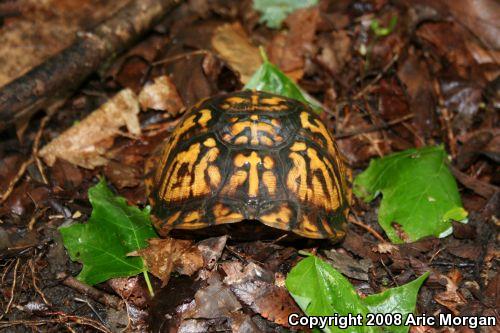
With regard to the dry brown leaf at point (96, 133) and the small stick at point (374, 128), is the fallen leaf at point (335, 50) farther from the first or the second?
the dry brown leaf at point (96, 133)

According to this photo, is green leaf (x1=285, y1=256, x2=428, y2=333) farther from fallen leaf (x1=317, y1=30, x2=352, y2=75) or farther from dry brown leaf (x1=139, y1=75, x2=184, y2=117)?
fallen leaf (x1=317, y1=30, x2=352, y2=75)

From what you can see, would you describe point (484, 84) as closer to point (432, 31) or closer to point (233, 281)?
point (432, 31)

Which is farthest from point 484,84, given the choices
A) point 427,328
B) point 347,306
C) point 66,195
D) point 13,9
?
point 13,9

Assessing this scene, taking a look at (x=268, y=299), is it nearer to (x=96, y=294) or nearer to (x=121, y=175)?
Result: (x=96, y=294)

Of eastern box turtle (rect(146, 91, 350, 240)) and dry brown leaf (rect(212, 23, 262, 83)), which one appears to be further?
dry brown leaf (rect(212, 23, 262, 83))

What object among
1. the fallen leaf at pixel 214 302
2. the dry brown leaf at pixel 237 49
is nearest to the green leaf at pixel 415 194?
the fallen leaf at pixel 214 302

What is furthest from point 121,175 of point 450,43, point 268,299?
point 450,43

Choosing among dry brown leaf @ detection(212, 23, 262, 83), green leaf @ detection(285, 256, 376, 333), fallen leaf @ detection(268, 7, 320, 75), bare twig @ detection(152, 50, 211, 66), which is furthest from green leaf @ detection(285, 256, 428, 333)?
bare twig @ detection(152, 50, 211, 66)
